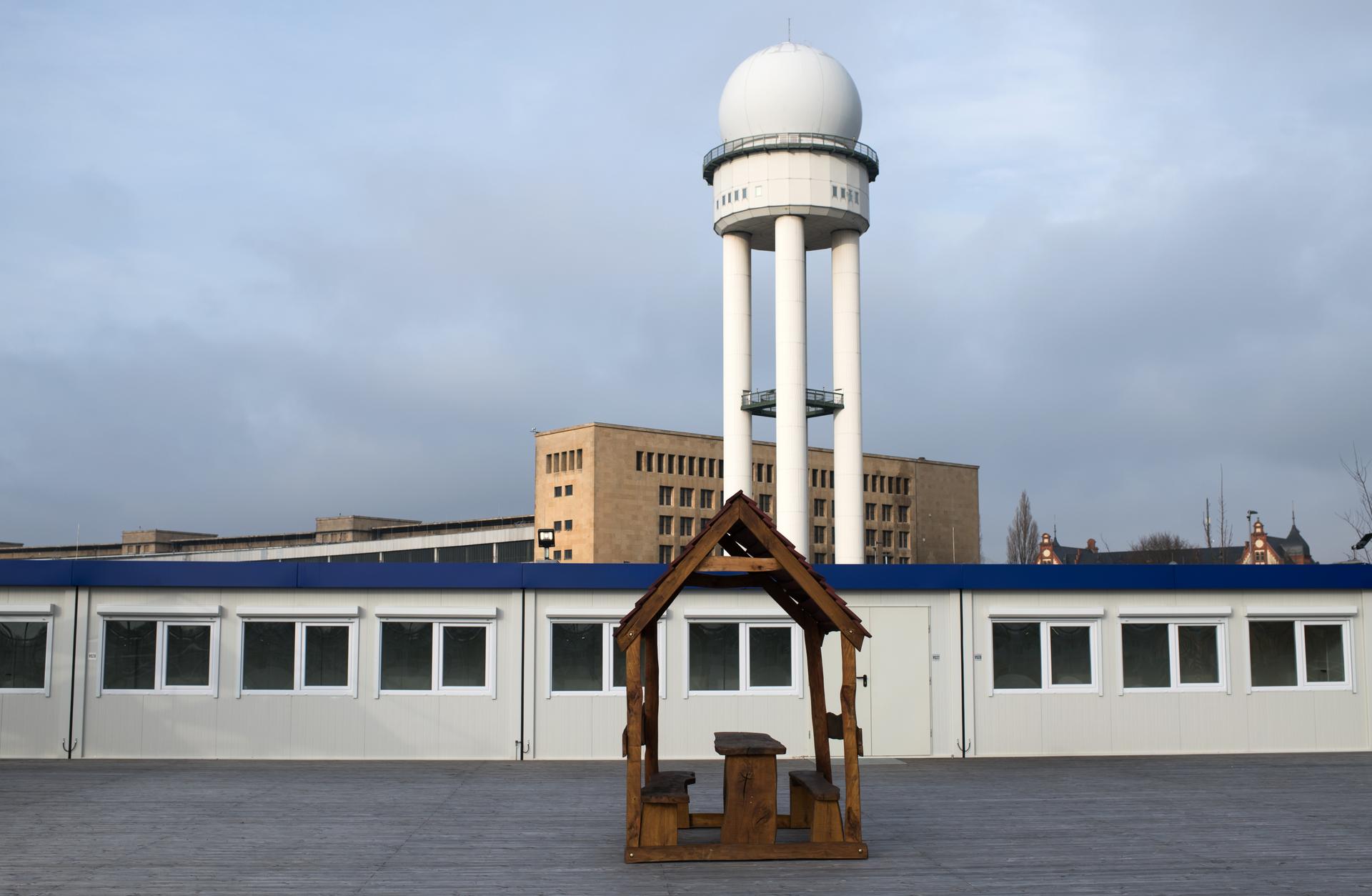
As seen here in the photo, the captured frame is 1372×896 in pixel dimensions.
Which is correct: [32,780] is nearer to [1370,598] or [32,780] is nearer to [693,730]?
[693,730]

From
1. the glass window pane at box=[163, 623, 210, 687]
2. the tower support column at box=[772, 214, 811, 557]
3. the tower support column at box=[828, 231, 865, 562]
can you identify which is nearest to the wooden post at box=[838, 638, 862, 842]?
the glass window pane at box=[163, 623, 210, 687]

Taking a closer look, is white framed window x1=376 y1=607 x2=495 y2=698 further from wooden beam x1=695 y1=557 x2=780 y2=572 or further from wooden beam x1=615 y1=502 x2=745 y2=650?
wooden beam x1=695 y1=557 x2=780 y2=572

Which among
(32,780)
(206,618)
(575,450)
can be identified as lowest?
(32,780)

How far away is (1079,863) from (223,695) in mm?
14031

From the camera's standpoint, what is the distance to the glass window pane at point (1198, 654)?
21.5m

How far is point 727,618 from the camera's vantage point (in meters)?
20.8

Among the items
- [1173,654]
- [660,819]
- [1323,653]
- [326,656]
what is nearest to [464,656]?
[326,656]

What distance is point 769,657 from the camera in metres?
20.8

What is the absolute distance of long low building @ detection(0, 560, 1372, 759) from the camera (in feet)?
66.4

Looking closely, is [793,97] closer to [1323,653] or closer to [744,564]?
[1323,653]

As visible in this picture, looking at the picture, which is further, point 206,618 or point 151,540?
point 151,540

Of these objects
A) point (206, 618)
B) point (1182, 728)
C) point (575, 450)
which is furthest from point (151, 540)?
point (1182, 728)

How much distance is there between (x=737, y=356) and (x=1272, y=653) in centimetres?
2652

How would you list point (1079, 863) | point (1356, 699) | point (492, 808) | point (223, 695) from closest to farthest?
point (1079, 863) → point (492, 808) → point (223, 695) → point (1356, 699)
